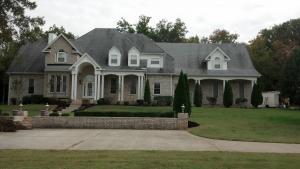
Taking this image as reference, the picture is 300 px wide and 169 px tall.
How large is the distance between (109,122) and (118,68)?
18.4m

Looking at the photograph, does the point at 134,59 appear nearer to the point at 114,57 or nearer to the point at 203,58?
the point at 114,57

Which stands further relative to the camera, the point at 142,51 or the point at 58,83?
the point at 142,51

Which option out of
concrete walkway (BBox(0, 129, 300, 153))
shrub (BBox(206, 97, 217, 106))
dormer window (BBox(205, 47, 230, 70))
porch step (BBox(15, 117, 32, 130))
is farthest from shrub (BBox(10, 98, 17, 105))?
concrete walkway (BBox(0, 129, 300, 153))

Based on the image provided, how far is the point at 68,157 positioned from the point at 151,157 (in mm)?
2375

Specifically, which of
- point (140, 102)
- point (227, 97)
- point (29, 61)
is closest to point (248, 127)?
point (140, 102)

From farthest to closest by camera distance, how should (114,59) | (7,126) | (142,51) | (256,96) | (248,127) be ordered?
(142,51)
(114,59)
(256,96)
(248,127)
(7,126)

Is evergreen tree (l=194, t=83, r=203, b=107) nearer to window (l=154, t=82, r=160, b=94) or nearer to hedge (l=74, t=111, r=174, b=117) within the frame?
window (l=154, t=82, r=160, b=94)

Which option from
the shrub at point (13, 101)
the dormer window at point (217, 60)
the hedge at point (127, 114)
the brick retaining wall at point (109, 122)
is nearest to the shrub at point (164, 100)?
the dormer window at point (217, 60)

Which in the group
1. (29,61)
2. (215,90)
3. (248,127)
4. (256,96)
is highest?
(29,61)

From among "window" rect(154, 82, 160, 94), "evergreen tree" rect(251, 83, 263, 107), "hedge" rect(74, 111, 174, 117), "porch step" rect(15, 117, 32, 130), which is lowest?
"porch step" rect(15, 117, 32, 130)

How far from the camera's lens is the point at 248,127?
85.4 feet

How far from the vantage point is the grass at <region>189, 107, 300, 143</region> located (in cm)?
2142

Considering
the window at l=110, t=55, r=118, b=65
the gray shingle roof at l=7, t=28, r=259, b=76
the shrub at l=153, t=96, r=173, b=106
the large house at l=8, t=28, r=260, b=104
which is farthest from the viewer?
the gray shingle roof at l=7, t=28, r=259, b=76

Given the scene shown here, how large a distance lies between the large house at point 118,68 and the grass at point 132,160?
30648mm
